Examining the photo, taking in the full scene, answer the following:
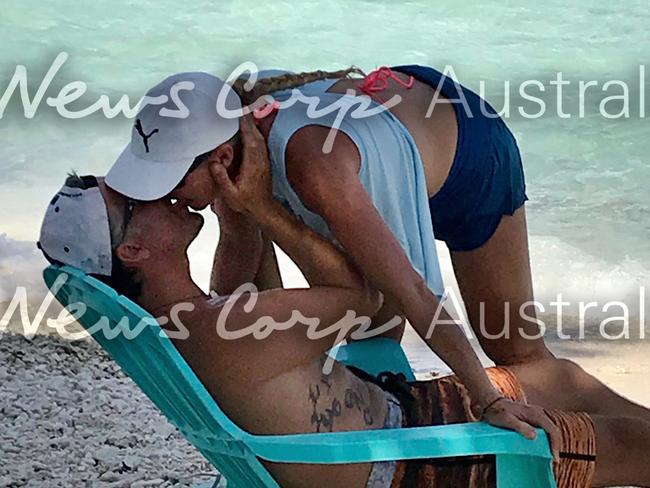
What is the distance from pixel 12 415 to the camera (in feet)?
10.8

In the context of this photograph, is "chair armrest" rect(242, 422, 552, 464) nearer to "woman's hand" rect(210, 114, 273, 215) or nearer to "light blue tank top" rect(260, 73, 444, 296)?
"light blue tank top" rect(260, 73, 444, 296)

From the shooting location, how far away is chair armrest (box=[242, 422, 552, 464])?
177 centimetres

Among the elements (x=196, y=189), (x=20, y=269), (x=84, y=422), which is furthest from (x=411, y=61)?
(x=196, y=189)

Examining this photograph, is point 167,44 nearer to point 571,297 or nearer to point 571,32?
Answer: point 571,32

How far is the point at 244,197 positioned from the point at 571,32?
8.81 metres

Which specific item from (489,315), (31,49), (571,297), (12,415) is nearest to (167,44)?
(31,49)

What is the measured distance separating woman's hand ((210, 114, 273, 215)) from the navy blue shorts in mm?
419

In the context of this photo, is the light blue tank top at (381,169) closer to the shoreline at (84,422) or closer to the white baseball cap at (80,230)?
the white baseball cap at (80,230)

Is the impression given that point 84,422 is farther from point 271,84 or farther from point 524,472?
point 524,472

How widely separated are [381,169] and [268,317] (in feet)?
1.07

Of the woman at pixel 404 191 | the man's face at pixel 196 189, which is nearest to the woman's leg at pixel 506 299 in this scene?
the woman at pixel 404 191

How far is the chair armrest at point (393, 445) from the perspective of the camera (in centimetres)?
177

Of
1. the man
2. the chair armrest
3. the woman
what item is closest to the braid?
the woman

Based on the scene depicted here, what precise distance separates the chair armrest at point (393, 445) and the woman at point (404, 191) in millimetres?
43
